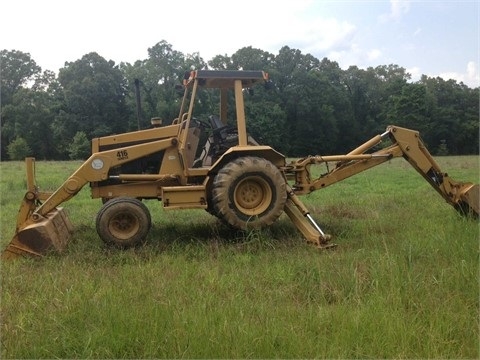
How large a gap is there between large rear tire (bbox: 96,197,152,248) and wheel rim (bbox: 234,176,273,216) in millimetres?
1353

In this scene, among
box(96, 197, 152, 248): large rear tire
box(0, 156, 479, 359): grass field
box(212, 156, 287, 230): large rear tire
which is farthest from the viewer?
box(212, 156, 287, 230): large rear tire

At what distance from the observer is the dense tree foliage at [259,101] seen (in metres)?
47.6

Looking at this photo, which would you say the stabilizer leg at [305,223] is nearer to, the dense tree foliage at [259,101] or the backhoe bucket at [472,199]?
the backhoe bucket at [472,199]

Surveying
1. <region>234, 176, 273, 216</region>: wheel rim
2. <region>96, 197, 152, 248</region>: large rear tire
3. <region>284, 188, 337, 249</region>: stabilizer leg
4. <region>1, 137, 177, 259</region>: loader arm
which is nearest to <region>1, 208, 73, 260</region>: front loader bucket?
<region>1, 137, 177, 259</region>: loader arm

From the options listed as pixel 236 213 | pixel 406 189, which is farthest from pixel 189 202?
pixel 406 189

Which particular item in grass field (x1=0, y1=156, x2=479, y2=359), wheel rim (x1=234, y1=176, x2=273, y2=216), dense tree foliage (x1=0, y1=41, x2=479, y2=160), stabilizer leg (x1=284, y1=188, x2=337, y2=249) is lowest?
grass field (x1=0, y1=156, x2=479, y2=359)

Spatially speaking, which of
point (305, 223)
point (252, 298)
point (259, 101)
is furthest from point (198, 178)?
point (259, 101)

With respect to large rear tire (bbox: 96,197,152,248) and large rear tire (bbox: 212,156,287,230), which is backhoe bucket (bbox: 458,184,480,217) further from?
large rear tire (bbox: 96,197,152,248)

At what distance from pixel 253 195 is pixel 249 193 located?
7cm

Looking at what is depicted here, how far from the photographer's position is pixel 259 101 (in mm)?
38875

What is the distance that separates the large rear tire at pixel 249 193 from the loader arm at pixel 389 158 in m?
0.74

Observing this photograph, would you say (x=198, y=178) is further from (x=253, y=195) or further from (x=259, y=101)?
(x=259, y=101)

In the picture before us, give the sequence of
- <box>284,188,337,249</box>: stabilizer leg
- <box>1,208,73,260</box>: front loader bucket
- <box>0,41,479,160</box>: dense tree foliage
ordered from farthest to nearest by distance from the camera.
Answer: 1. <box>0,41,479,160</box>: dense tree foliage
2. <box>284,188,337,249</box>: stabilizer leg
3. <box>1,208,73,260</box>: front loader bucket

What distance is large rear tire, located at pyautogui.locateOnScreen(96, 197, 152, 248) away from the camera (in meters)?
6.65
